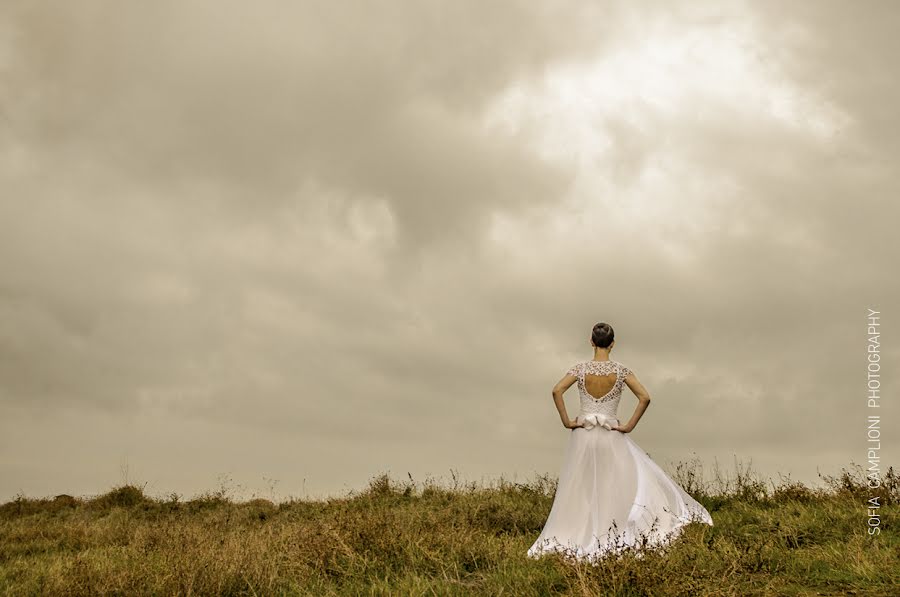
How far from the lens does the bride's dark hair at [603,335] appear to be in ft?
31.9

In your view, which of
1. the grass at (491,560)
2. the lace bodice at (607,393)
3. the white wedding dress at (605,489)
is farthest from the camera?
the lace bodice at (607,393)

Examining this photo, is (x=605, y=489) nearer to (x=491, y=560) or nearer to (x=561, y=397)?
(x=561, y=397)

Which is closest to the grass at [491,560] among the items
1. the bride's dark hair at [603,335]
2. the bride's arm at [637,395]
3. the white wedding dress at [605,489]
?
the white wedding dress at [605,489]

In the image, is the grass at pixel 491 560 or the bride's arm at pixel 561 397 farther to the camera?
the bride's arm at pixel 561 397

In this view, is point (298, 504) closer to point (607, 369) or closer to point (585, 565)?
point (607, 369)

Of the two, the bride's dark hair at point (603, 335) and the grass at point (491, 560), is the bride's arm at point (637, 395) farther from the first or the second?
the grass at point (491, 560)

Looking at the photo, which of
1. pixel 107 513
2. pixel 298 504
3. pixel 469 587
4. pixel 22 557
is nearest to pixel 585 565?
pixel 469 587

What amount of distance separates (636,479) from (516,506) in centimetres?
465

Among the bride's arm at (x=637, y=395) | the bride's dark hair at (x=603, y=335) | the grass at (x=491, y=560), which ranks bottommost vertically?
the grass at (x=491, y=560)

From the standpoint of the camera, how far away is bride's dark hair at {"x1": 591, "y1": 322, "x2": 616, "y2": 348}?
971 cm

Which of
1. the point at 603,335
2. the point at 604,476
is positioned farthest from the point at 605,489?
the point at 603,335

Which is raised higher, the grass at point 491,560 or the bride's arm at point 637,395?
the bride's arm at point 637,395

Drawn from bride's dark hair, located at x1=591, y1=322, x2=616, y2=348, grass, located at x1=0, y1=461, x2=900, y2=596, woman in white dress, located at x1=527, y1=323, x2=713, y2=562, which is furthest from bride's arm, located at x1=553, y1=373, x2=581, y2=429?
grass, located at x1=0, y1=461, x2=900, y2=596

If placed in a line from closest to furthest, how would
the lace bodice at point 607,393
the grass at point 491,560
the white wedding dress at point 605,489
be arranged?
the grass at point 491,560 → the white wedding dress at point 605,489 → the lace bodice at point 607,393
